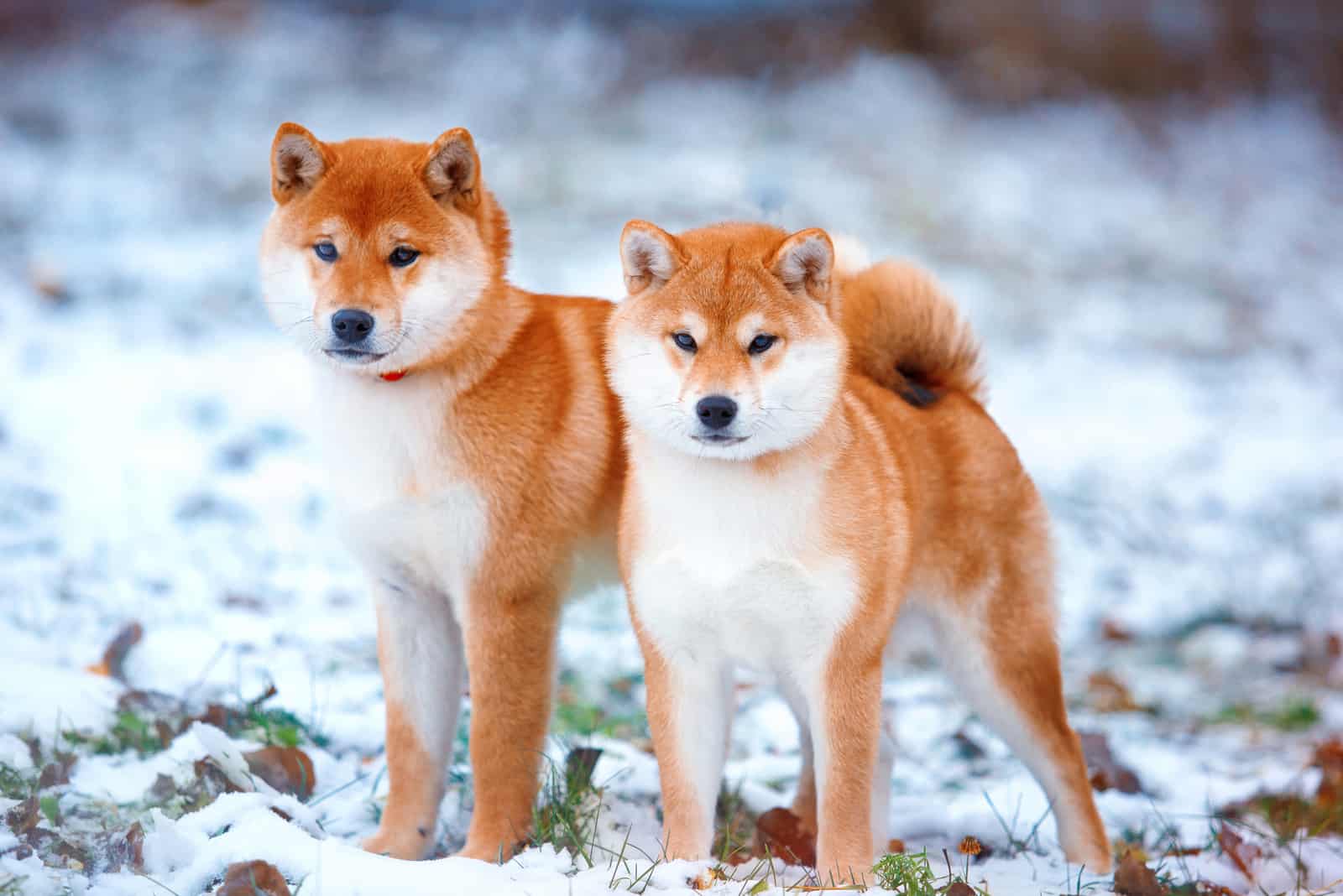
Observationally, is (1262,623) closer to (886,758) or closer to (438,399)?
(886,758)

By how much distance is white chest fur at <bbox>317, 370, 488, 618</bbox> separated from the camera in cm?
366

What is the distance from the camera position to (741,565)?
3.27 meters

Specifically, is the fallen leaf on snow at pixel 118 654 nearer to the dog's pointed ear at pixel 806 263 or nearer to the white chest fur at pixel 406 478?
the white chest fur at pixel 406 478

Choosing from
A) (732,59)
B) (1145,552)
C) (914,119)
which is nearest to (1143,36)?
(914,119)

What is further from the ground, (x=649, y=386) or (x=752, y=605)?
(x=649, y=386)

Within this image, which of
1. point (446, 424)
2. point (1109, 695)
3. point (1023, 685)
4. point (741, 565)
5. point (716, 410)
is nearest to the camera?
point (716, 410)

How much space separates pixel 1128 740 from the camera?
531 centimetres

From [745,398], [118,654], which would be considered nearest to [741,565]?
[745,398]

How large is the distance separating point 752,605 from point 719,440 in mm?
440

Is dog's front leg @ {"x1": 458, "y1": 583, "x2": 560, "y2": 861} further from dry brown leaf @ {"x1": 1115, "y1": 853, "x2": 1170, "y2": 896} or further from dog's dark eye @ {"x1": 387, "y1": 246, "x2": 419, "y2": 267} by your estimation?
dry brown leaf @ {"x1": 1115, "y1": 853, "x2": 1170, "y2": 896}

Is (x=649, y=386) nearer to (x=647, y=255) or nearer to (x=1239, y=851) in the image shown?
(x=647, y=255)

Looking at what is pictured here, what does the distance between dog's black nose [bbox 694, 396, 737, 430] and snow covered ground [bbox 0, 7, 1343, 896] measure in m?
1.11

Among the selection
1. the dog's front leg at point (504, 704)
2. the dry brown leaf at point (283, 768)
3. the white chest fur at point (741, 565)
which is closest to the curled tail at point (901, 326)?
the white chest fur at point (741, 565)

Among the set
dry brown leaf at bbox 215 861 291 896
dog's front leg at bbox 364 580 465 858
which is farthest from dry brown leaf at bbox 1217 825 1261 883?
dry brown leaf at bbox 215 861 291 896
